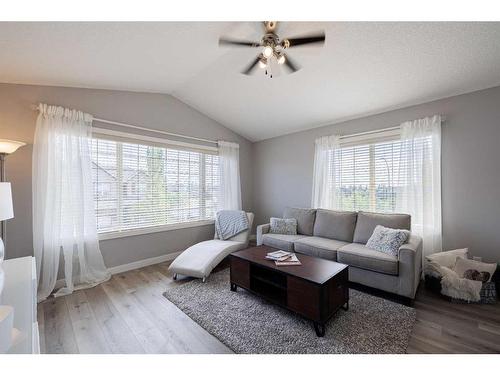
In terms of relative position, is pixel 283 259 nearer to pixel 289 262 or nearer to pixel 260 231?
pixel 289 262

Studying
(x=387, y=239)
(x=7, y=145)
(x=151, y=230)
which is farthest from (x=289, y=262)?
(x=7, y=145)

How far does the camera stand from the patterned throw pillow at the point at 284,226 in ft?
11.4

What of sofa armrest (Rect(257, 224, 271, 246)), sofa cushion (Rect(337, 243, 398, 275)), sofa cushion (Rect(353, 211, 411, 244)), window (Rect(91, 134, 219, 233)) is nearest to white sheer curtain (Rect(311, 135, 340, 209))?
sofa cushion (Rect(353, 211, 411, 244))

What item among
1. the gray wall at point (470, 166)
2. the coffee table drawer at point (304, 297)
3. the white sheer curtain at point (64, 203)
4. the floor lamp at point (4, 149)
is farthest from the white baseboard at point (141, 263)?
the gray wall at point (470, 166)

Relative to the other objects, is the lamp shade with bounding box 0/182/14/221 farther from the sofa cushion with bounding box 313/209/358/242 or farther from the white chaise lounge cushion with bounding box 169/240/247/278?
the sofa cushion with bounding box 313/209/358/242

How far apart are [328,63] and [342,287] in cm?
Answer: 240

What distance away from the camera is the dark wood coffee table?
1729 mm

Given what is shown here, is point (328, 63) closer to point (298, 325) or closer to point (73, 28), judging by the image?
point (73, 28)

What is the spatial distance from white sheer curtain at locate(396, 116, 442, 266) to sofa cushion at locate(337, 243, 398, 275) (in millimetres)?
924

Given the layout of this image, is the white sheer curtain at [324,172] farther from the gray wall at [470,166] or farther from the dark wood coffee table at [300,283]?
the dark wood coffee table at [300,283]

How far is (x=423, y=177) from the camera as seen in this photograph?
2826 mm

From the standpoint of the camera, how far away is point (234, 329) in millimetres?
1790
